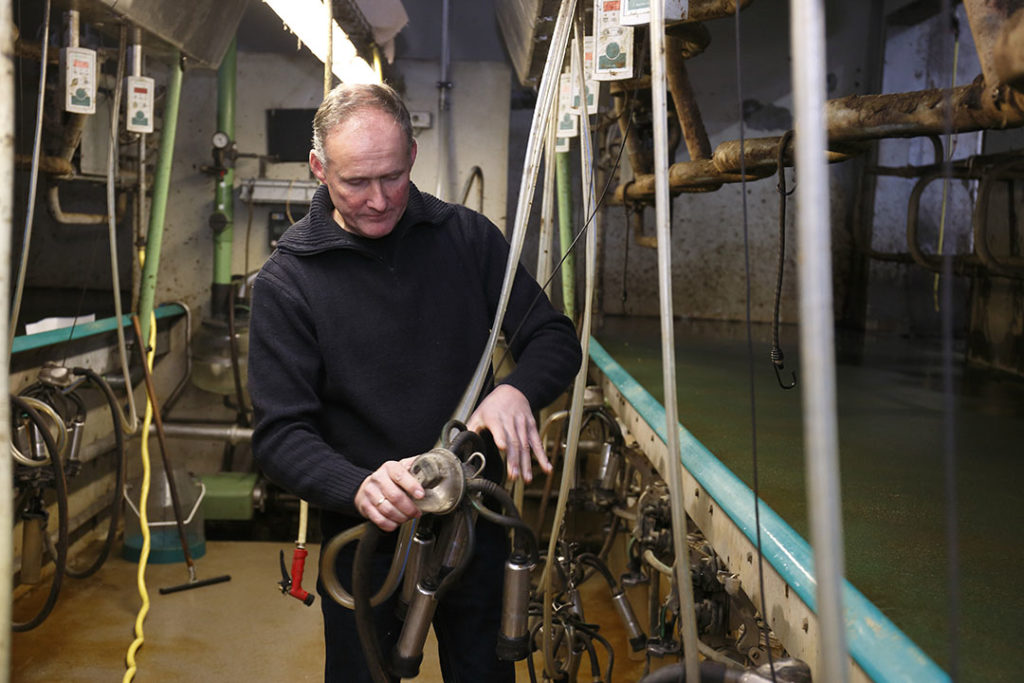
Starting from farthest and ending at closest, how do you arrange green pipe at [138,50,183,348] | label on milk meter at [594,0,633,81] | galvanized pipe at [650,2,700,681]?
1. green pipe at [138,50,183,348]
2. label on milk meter at [594,0,633,81]
3. galvanized pipe at [650,2,700,681]

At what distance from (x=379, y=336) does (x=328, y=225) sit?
0.21 m

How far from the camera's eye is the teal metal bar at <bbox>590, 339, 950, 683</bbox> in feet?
3.34

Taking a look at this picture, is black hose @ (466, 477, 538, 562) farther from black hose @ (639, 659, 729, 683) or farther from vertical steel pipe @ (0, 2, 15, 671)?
vertical steel pipe @ (0, 2, 15, 671)

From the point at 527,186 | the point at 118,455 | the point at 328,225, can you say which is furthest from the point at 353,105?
the point at 118,455

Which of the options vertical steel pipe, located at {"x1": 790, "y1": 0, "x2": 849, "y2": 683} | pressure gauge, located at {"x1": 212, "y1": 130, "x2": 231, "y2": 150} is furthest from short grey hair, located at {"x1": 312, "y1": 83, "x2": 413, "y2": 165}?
pressure gauge, located at {"x1": 212, "y1": 130, "x2": 231, "y2": 150}

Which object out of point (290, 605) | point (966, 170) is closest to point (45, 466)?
point (290, 605)

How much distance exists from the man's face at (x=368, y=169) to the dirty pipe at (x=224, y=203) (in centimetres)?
330

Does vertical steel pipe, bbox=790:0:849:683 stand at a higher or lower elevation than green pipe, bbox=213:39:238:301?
lower

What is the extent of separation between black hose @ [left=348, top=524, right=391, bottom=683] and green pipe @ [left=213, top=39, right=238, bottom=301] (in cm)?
376

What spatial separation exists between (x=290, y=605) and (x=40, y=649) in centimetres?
88

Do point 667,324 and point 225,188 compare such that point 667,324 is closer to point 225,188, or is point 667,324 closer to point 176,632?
point 176,632

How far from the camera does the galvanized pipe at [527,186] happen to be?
1521mm

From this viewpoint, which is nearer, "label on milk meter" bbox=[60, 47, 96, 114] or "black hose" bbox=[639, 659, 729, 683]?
"black hose" bbox=[639, 659, 729, 683]

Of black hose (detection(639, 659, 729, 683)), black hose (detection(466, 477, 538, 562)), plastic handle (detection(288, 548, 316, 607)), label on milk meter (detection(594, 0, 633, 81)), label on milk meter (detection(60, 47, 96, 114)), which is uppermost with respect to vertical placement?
label on milk meter (detection(60, 47, 96, 114))
